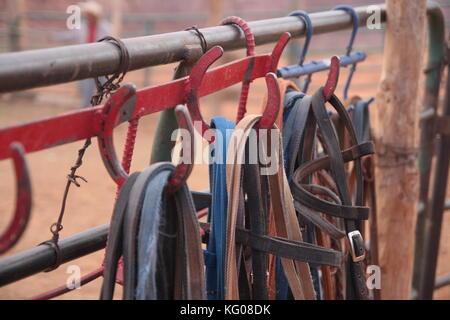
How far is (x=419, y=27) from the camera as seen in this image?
1.58 meters

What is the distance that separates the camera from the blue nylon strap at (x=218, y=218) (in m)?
0.86

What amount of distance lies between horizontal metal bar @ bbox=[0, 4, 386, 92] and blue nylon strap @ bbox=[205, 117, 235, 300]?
16 cm

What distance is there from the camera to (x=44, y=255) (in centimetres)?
86

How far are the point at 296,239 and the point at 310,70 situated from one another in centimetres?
53

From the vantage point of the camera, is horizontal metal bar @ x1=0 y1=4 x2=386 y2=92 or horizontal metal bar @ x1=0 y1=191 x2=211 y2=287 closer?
horizontal metal bar @ x1=0 y1=4 x2=386 y2=92

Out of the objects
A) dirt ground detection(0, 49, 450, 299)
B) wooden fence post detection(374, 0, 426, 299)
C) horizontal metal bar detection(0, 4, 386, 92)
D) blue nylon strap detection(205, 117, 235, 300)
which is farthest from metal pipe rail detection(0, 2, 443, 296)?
dirt ground detection(0, 49, 450, 299)

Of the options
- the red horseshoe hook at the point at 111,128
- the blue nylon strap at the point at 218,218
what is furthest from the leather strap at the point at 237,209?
the red horseshoe hook at the point at 111,128

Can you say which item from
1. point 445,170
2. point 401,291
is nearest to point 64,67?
point 401,291

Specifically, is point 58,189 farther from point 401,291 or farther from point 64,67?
point 64,67

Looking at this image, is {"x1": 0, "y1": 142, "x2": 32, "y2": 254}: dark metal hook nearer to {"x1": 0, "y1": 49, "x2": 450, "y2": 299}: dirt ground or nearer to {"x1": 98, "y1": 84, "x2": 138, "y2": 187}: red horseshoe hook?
{"x1": 98, "y1": 84, "x2": 138, "y2": 187}: red horseshoe hook

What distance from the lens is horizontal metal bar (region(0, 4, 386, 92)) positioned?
27.9 inches

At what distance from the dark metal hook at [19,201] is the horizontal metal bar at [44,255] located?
0.25 meters

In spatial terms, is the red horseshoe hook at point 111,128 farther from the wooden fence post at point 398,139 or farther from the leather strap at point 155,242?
the wooden fence post at point 398,139

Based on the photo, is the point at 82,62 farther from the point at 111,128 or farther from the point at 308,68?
the point at 308,68
